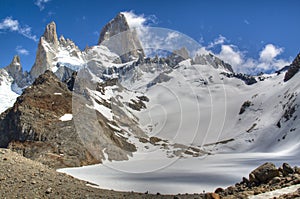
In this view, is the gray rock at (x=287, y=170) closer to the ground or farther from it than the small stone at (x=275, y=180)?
farther from it

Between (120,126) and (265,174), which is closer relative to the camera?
(265,174)

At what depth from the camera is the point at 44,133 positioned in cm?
5069

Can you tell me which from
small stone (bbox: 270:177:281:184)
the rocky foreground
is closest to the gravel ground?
the rocky foreground

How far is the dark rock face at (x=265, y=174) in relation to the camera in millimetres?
16625

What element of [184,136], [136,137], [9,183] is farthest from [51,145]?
[184,136]

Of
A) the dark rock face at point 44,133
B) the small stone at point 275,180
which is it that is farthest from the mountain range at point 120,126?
the small stone at point 275,180

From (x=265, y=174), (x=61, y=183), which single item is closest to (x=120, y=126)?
(x=61, y=183)

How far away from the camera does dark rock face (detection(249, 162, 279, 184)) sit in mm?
16625

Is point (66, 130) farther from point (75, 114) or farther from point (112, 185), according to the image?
point (112, 185)

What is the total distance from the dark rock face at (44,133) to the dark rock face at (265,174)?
106 feet

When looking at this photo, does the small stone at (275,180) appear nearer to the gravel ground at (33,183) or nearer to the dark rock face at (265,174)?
the dark rock face at (265,174)

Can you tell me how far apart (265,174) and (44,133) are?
134 ft

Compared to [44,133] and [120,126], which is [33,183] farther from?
[120,126]

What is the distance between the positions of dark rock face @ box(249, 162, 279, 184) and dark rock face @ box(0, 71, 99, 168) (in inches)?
1274
